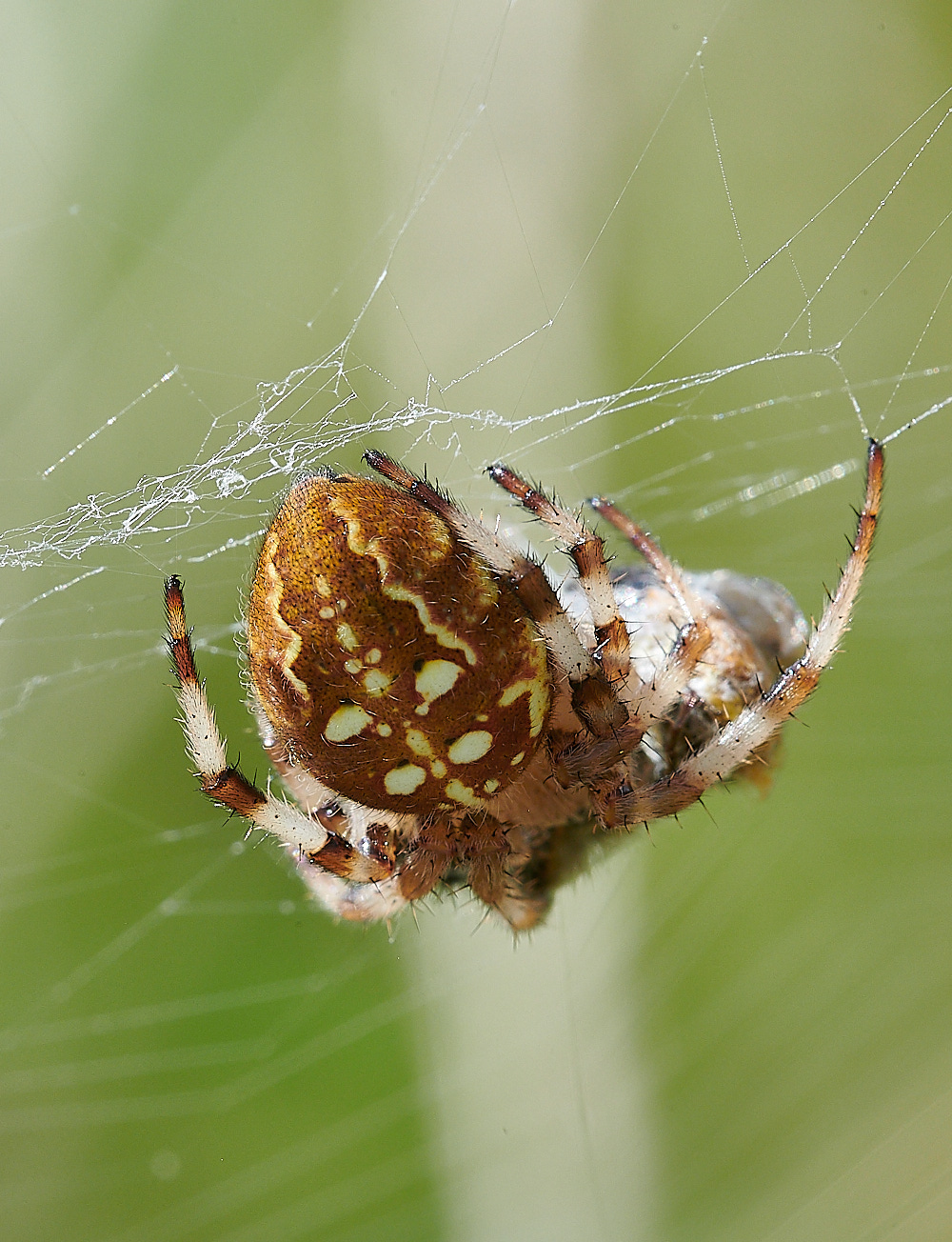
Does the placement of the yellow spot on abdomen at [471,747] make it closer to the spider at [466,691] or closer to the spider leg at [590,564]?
the spider at [466,691]

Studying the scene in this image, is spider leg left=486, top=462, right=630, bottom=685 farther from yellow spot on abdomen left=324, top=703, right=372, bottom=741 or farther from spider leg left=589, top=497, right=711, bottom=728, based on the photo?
yellow spot on abdomen left=324, top=703, right=372, bottom=741

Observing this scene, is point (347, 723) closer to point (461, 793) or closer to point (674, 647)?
point (461, 793)

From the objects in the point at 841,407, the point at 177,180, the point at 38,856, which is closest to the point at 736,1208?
the point at 38,856

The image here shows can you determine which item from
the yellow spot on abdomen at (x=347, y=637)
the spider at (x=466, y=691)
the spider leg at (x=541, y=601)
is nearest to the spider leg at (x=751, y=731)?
the spider at (x=466, y=691)

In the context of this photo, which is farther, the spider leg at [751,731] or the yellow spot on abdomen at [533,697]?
the spider leg at [751,731]

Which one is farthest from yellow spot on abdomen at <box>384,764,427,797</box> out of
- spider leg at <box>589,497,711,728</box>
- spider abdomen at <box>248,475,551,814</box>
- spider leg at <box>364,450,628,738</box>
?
spider leg at <box>589,497,711,728</box>

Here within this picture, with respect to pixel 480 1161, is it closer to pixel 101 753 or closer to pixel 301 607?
pixel 101 753
